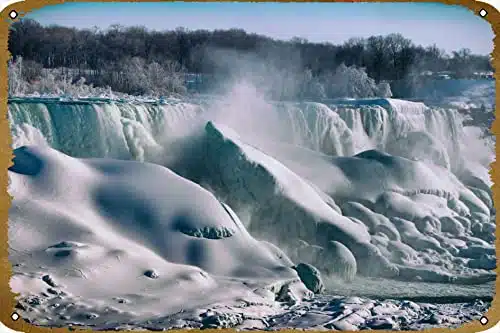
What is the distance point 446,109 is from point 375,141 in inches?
22.1

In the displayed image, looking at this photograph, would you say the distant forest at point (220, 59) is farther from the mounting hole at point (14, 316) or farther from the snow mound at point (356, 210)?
the mounting hole at point (14, 316)

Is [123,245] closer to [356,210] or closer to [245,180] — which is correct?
[245,180]

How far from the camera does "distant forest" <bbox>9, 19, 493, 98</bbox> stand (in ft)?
17.3

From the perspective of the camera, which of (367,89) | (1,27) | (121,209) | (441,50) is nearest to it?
(1,27)

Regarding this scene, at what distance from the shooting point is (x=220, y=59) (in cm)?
564

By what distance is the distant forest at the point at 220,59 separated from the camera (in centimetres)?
527

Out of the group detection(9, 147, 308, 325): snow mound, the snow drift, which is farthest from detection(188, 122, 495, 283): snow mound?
detection(9, 147, 308, 325): snow mound

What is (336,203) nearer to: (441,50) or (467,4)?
(441,50)

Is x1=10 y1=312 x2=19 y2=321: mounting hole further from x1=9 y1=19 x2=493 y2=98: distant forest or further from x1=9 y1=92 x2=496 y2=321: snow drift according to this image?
x1=9 y1=19 x2=493 y2=98: distant forest

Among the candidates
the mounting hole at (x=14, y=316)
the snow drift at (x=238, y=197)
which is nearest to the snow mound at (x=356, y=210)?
the snow drift at (x=238, y=197)

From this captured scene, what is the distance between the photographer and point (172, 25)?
5.14m

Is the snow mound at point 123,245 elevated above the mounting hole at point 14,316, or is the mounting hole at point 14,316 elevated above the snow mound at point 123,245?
the snow mound at point 123,245

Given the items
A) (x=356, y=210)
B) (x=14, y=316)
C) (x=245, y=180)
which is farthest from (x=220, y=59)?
(x=14, y=316)

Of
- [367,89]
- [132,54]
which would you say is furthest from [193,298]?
[367,89]
